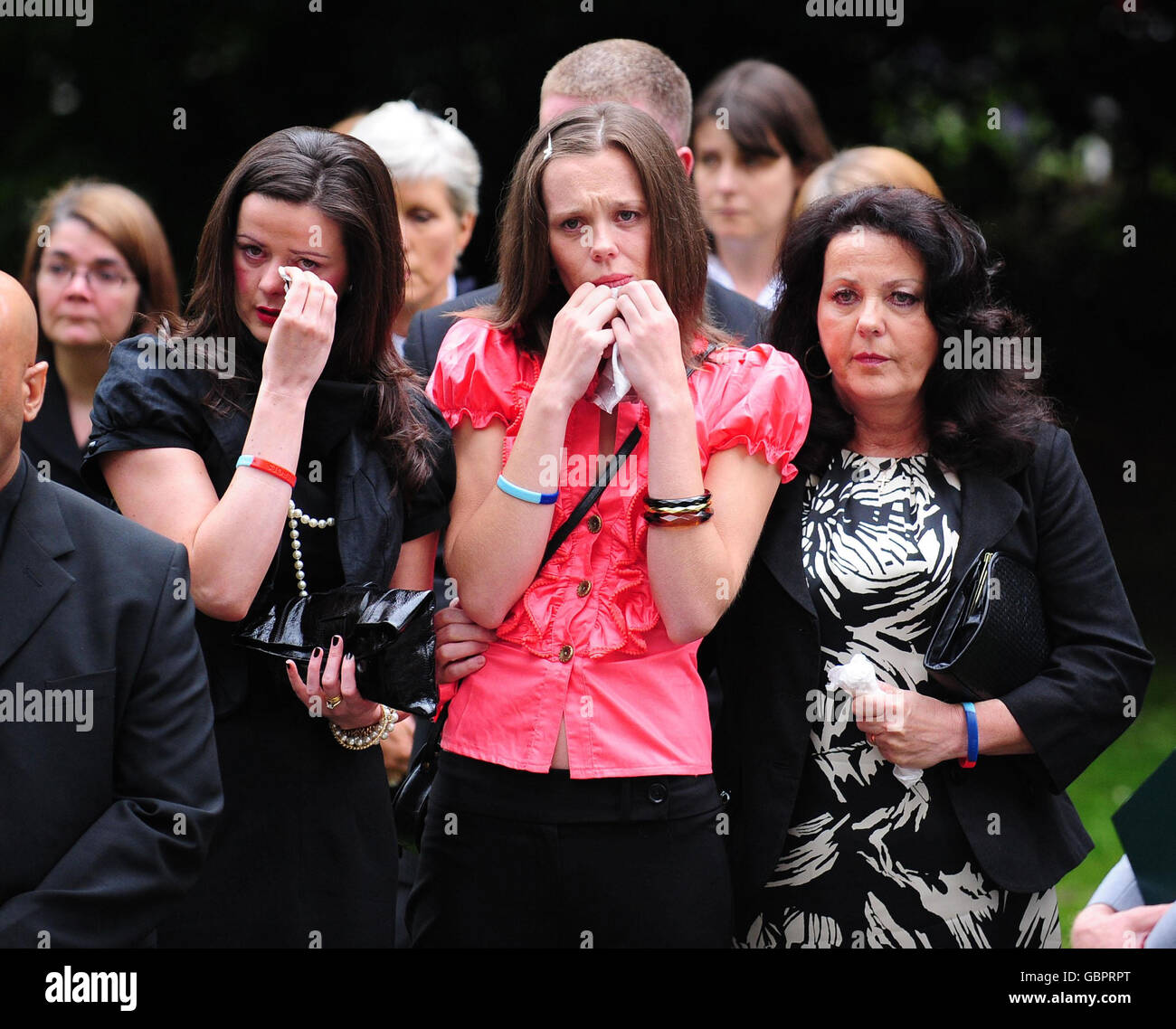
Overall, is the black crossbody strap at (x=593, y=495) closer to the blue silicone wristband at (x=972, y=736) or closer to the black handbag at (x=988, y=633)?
the black handbag at (x=988, y=633)

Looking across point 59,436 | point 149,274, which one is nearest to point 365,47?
point 149,274

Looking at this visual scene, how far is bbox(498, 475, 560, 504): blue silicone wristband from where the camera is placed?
111 inches

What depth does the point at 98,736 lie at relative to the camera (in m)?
2.39

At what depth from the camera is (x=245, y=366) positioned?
9.62ft

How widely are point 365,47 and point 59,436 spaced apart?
227 inches

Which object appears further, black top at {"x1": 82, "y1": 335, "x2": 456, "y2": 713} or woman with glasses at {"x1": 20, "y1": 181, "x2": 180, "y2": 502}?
woman with glasses at {"x1": 20, "y1": 181, "x2": 180, "y2": 502}

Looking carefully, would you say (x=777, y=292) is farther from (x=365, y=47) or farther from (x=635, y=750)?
(x=365, y=47)

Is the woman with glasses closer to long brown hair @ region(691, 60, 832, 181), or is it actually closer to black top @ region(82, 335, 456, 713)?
black top @ region(82, 335, 456, 713)

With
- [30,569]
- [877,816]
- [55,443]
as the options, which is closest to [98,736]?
[30,569]

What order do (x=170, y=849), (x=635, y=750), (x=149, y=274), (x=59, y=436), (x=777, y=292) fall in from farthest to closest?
(x=149, y=274), (x=59, y=436), (x=777, y=292), (x=635, y=750), (x=170, y=849)

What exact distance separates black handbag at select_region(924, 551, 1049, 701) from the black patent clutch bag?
104 centimetres

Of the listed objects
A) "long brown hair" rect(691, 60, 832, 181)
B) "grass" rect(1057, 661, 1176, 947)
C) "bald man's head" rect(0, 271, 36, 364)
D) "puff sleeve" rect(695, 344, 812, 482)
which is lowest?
"grass" rect(1057, 661, 1176, 947)

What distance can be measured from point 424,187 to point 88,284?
112 centimetres

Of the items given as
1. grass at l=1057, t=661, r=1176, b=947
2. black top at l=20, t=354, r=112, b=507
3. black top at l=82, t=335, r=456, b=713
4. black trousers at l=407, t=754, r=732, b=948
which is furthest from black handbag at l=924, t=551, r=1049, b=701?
grass at l=1057, t=661, r=1176, b=947
